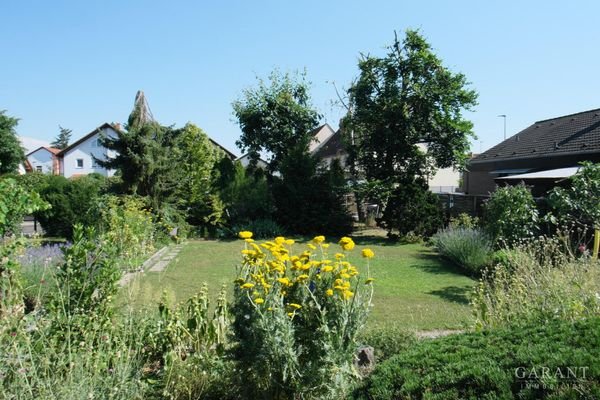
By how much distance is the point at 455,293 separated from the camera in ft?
25.9

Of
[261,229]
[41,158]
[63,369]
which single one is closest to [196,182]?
[261,229]

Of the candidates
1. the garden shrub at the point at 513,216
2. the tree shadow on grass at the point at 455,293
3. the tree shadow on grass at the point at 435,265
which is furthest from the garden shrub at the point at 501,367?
the garden shrub at the point at 513,216

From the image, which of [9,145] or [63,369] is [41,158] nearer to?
[9,145]

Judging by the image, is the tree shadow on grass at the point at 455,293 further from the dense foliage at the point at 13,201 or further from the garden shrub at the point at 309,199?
the garden shrub at the point at 309,199

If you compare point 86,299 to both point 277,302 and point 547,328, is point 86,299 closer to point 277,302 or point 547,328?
point 277,302

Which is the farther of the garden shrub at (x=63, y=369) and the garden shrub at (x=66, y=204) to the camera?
the garden shrub at (x=66, y=204)

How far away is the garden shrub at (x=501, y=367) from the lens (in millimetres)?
1931

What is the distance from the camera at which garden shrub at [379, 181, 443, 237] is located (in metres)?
15.3

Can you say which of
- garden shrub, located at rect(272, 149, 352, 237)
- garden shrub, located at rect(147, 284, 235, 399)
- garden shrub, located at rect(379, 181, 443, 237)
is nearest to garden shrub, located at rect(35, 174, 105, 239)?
garden shrub, located at rect(272, 149, 352, 237)

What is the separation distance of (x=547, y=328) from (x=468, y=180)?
1030 inches

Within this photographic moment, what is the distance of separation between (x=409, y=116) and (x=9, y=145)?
25.1 m

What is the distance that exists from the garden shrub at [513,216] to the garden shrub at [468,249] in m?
0.38

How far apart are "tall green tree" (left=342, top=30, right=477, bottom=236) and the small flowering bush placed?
13.3 m

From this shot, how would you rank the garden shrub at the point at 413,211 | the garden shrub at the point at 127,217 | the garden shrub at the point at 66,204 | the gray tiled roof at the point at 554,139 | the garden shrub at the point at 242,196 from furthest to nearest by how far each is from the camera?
the gray tiled roof at the point at 554,139 → the garden shrub at the point at 242,196 → the garden shrub at the point at 413,211 → the garden shrub at the point at 66,204 → the garden shrub at the point at 127,217
